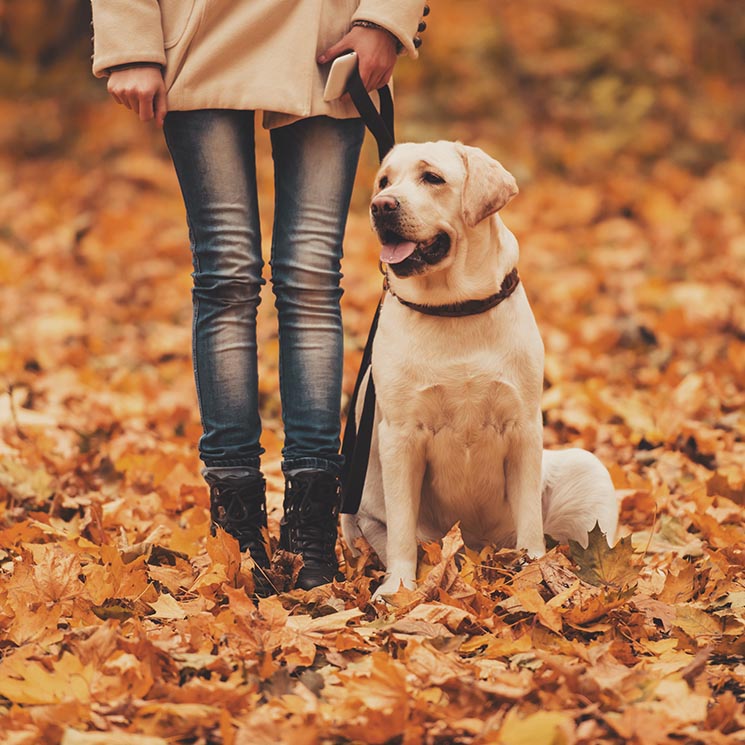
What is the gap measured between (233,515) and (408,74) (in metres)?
9.30

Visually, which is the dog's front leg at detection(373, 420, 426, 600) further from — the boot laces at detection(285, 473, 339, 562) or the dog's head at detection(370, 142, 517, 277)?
the dog's head at detection(370, 142, 517, 277)

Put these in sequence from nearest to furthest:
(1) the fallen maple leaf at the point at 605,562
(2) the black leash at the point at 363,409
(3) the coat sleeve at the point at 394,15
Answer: (1) the fallen maple leaf at the point at 605,562 → (3) the coat sleeve at the point at 394,15 → (2) the black leash at the point at 363,409

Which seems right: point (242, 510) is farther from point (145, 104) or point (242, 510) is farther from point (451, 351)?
point (145, 104)

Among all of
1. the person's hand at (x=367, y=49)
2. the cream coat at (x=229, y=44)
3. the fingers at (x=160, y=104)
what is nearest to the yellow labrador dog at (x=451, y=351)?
the person's hand at (x=367, y=49)

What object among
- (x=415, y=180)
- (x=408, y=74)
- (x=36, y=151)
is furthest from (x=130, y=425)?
(x=408, y=74)

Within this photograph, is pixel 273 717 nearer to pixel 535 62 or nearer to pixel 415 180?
pixel 415 180

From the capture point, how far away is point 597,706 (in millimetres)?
2373

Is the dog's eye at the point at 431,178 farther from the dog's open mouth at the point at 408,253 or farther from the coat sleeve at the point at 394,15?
the coat sleeve at the point at 394,15

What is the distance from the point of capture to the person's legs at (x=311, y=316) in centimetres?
332

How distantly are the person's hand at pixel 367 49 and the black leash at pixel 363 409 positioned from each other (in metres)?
0.06

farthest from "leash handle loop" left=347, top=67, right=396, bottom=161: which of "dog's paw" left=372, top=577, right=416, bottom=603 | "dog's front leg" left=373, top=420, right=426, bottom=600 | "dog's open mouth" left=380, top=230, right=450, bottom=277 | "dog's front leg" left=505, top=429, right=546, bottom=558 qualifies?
"dog's paw" left=372, top=577, right=416, bottom=603

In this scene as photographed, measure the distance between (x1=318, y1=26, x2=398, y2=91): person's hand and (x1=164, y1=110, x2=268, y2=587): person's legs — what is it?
33 centimetres

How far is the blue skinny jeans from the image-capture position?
3.26 metres

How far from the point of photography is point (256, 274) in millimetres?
3357
